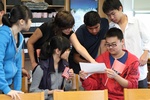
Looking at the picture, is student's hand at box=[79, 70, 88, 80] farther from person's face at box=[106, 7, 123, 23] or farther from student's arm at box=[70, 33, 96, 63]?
person's face at box=[106, 7, 123, 23]

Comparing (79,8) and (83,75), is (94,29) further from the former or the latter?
(79,8)

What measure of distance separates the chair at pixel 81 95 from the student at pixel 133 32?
2.05 feet

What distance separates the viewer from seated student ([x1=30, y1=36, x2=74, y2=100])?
264 cm

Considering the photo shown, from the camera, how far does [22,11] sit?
227 cm

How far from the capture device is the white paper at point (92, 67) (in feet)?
8.03

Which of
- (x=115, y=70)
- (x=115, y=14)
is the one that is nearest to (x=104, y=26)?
(x=115, y=14)

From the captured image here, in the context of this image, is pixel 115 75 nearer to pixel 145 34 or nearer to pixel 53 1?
pixel 145 34

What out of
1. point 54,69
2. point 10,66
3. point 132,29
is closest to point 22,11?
point 10,66

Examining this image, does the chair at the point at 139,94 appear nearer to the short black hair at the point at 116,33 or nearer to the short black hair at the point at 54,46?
the short black hair at the point at 116,33

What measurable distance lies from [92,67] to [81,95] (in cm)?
26

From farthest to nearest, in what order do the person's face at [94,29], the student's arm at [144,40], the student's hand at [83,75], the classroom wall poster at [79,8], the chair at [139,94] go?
the classroom wall poster at [79,8] < the person's face at [94,29] < the student's arm at [144,40] < the student's hand at [83,75] < the chair at [139,94]

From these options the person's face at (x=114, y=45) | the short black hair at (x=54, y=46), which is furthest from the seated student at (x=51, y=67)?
the person's face at (x=114, y=45)

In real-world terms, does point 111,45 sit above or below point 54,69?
above

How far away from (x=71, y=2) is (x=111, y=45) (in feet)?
8.07
